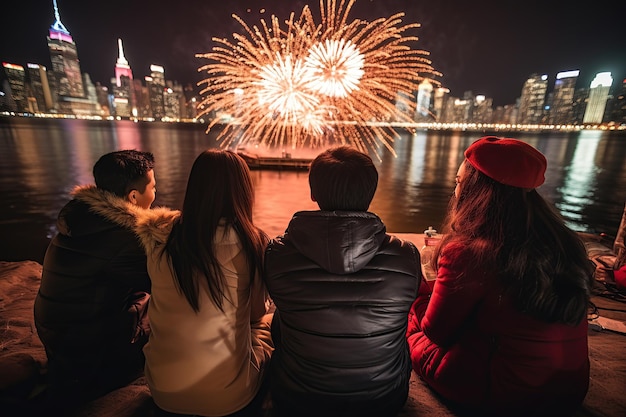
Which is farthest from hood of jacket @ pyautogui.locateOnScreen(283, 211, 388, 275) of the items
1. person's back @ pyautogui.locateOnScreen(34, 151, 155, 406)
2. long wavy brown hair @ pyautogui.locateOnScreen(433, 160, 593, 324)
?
person's back @ pyautogui.locateOnScreen(34, 151, 155, 406)

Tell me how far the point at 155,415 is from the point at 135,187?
5.56 feet

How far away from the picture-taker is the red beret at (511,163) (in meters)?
1.85

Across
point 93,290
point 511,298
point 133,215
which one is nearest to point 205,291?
point 133,215

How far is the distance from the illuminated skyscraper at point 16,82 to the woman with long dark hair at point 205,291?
5769 inches

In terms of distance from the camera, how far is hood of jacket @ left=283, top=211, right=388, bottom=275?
151 centimetres

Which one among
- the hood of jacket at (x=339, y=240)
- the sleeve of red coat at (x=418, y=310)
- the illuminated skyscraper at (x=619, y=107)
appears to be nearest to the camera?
the hood of jacket at (x=339, y=240)

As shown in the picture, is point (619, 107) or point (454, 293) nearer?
point (454, 293)

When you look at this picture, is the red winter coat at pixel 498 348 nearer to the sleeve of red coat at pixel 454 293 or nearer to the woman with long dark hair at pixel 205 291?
the sleeve of red coat at pixel 454 293

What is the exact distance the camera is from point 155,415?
7.30 feet

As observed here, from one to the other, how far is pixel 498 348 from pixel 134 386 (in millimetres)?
2719

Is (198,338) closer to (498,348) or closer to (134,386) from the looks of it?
(134,386)

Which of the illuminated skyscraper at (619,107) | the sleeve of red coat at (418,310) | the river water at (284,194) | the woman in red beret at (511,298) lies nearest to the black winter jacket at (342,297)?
the woman in red beret at (511,298)

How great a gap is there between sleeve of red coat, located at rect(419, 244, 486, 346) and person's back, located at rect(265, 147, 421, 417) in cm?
27

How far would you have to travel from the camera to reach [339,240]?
1512 mm
